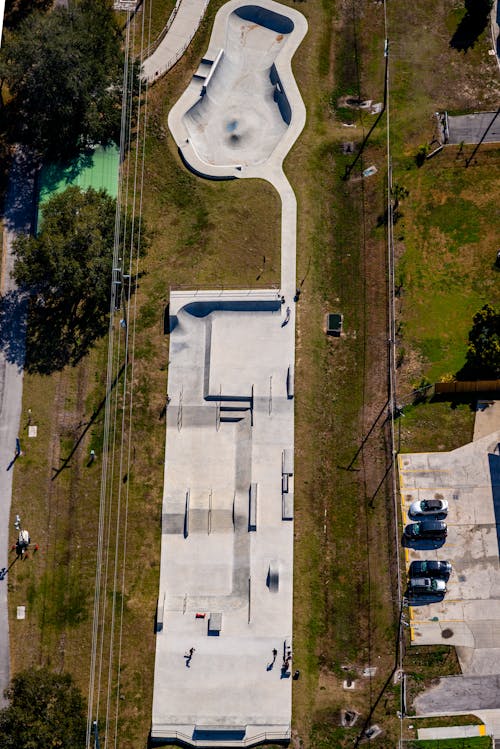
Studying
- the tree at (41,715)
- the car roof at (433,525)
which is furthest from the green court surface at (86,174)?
the tree at (41,715)

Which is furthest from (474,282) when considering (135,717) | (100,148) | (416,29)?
(135,717)

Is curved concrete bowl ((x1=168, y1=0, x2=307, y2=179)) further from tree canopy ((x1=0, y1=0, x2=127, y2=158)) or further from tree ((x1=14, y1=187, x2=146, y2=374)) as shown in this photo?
tree ((x1=14, y1=187, x2=146, y2=374))

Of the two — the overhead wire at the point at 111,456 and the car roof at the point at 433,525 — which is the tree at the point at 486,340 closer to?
the car roof at the point at 433,525

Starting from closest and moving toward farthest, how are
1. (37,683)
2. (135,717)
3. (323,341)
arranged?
(37,683)
(135,717)
(323,341)

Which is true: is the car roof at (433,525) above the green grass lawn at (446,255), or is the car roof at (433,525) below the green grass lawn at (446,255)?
below

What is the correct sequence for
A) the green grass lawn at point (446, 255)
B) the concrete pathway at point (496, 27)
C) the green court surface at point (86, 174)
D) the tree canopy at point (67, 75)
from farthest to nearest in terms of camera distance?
the concrete pathway at point (496, 27) < the green court surface at point (86, 174) < the green grass lawn at point (446, 255) < the tree canopy at point (67, 75)

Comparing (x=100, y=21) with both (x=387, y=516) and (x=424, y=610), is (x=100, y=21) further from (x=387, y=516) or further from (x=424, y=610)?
(x=424, y=610)

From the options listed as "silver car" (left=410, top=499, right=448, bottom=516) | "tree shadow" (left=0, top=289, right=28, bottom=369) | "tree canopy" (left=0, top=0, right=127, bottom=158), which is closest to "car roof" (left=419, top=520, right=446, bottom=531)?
"silver car" (left=410, top=499, right=448, bottom=516)
